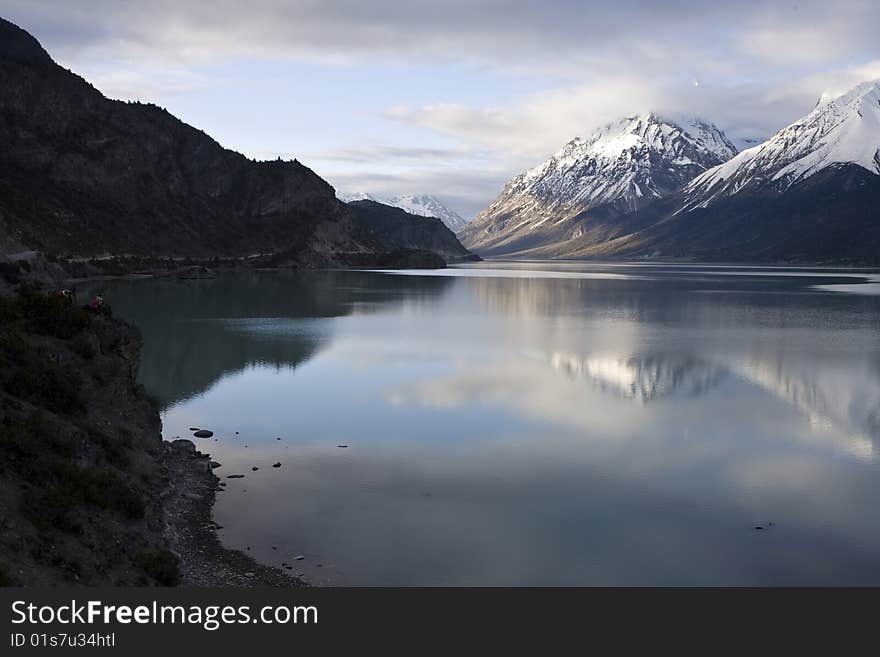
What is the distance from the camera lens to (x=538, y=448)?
90.8 ft

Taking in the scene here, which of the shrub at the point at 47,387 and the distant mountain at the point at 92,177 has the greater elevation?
the distant mountain at the point at 92,177

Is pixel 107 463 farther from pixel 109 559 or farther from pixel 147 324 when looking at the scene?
pixel 147 324

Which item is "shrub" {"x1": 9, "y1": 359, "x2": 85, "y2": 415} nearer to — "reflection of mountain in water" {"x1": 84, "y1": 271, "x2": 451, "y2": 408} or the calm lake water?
the calm lake water

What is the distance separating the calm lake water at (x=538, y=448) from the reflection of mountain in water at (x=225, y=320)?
39 cm

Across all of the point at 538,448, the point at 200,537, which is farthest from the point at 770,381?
the point at 200,537

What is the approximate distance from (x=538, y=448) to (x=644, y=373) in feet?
57.8

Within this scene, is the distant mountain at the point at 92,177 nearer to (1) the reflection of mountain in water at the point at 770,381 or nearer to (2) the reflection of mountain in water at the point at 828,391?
(1) the reflection of mountain in water at the point at 770,381

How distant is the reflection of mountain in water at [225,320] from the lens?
42.9 metres

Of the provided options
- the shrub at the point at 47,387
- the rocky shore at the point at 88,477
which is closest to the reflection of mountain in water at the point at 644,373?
the rocky shore at the point at 88,477

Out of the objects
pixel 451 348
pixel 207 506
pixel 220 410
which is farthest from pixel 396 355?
pixel 207 506

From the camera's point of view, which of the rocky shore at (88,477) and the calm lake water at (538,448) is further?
the calm lake water at (538,448)

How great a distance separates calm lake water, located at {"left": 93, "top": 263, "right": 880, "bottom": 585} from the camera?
18375 millimetres

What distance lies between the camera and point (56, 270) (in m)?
88.4

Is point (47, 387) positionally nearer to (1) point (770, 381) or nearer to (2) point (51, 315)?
(2) point (51, 315)
